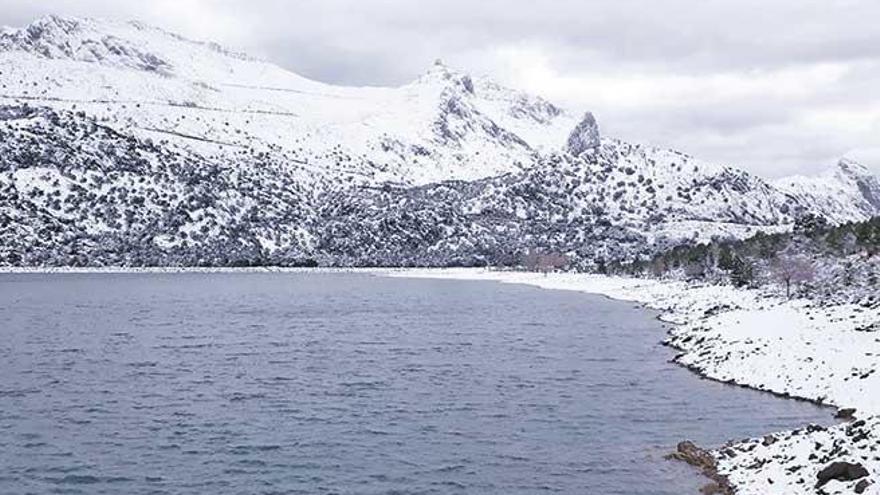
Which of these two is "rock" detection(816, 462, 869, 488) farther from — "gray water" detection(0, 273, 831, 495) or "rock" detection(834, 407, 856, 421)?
"rock" detection(834, 407, 856, 421)

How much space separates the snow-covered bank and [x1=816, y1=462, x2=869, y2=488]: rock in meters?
0.05

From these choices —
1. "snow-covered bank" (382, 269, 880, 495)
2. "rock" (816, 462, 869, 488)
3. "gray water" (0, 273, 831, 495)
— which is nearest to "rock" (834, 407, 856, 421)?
"snow-covered bank" (382, 269, 880, 495)

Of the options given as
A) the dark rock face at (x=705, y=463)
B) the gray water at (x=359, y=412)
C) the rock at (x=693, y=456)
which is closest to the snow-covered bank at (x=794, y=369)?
the dark rock face at (x=705, y=463)

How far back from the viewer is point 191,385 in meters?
64.0

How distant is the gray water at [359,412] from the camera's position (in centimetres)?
3850

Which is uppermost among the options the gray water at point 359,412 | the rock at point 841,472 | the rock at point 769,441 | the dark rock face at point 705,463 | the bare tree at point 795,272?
the bare tree at point 795,272

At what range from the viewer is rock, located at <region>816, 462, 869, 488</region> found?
31672 mm

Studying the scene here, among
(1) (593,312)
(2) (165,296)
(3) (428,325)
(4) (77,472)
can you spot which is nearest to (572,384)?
(4) (77,472)

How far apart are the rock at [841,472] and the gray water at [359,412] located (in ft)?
18.6

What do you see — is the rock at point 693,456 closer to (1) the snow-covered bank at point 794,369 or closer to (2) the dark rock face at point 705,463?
(2) the dark rock face at point 705,463

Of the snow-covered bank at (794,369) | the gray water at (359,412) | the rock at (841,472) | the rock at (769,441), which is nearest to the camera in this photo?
the rock at (841,472)

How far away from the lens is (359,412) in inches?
2100

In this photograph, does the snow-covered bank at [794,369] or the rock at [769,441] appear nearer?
the snow-covered bank at [794,369]

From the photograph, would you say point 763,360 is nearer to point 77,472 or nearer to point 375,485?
point 375,485
